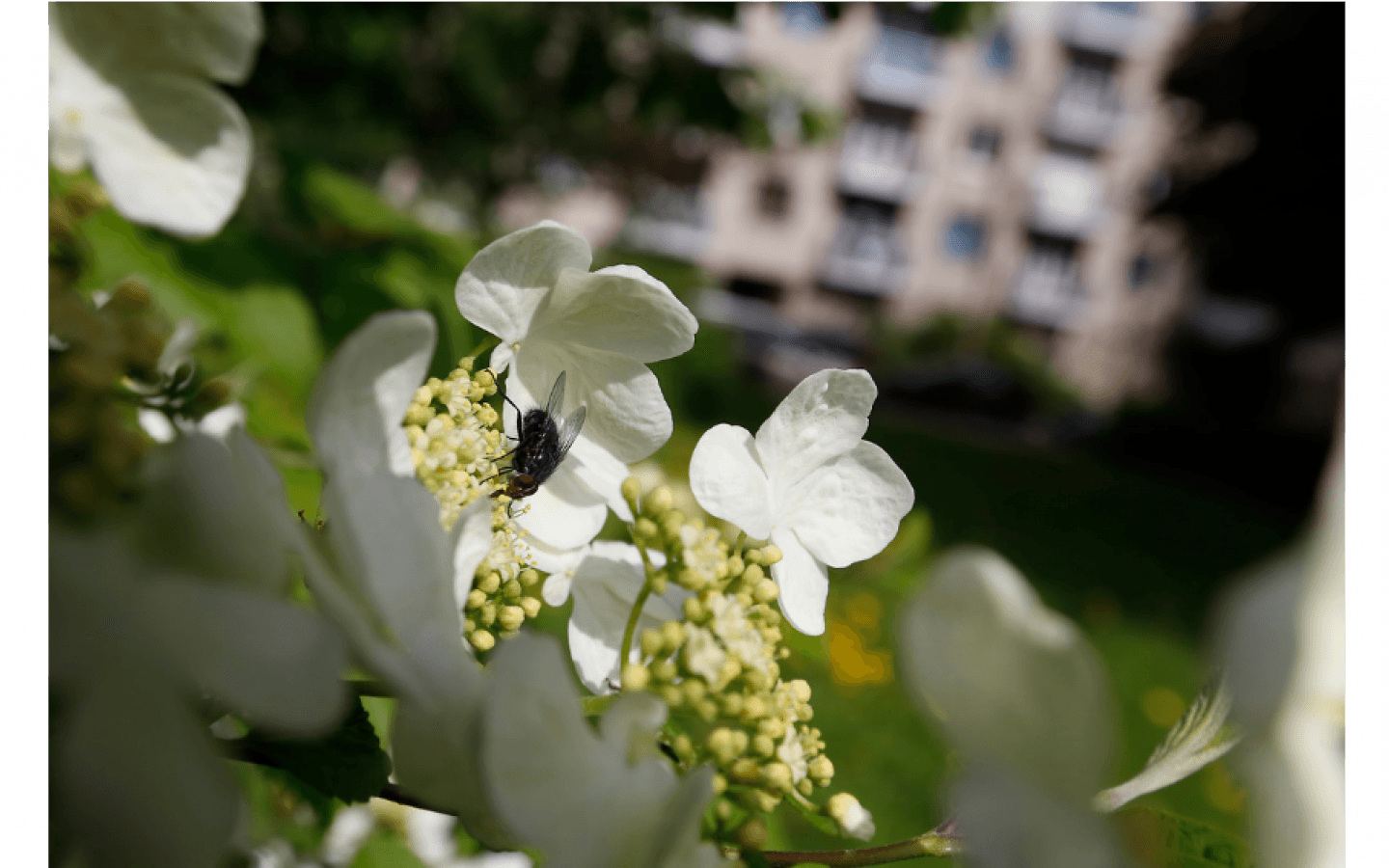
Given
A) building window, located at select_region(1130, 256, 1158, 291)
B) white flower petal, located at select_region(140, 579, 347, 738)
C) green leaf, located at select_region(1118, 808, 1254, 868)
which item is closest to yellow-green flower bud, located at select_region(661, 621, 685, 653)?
white flower petal, located at select_region(140, 579, 347, 738)

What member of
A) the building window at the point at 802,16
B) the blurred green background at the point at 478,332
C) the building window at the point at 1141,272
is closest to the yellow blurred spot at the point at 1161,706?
the blurred green background at the point at 478,332

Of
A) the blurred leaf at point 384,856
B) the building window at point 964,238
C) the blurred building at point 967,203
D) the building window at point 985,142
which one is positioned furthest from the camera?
the building window at point 964,238

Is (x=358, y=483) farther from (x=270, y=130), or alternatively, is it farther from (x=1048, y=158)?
(x=1048, y=158)

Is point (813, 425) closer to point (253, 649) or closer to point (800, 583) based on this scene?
point (800, 583)

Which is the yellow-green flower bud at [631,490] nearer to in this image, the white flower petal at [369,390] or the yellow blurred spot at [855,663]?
the white flower petal at [369,390]

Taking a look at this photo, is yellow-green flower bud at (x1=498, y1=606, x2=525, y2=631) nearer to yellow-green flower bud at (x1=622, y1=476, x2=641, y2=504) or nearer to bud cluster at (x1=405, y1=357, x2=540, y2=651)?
bud cluster at (x1=405, y1=357, x2=540, y2=651)

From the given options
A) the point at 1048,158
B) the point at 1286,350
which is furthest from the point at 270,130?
the point at 1048,158
